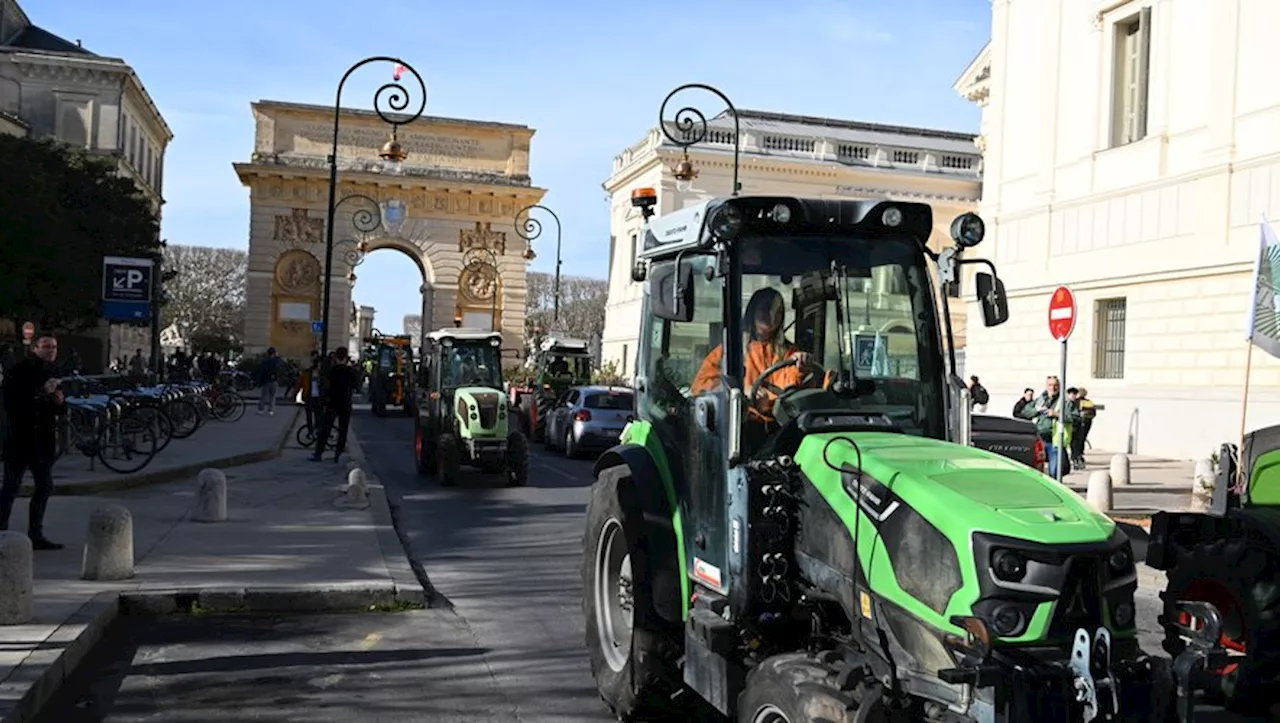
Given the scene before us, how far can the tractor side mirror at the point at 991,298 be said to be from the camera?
539cm

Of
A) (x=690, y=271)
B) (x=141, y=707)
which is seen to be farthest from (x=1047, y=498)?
(x=141, y=707)

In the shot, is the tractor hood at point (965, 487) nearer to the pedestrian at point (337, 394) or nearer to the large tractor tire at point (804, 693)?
the large tractor tire at point (804, 693)

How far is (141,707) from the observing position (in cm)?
650

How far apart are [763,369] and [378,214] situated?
57644 millimetres

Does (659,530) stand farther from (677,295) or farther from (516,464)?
(516,464)

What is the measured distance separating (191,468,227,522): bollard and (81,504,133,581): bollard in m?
3.74

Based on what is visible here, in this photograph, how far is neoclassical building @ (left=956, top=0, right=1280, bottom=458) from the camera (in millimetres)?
23922

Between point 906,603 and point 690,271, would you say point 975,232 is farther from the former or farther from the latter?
point 906,603

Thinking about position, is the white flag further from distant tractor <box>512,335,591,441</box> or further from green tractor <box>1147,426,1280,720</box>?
distant tractor <box>512,335,591,441</box>

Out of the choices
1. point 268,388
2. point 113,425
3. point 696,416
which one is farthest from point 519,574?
point 268,388

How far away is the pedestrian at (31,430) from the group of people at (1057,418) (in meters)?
13.5

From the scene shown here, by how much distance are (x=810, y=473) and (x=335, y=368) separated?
15771mm

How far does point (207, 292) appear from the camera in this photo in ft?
312

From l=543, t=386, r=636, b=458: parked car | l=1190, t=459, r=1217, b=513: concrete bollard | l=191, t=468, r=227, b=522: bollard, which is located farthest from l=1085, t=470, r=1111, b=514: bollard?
l=191, t=468, r=227, b=522: bollard
